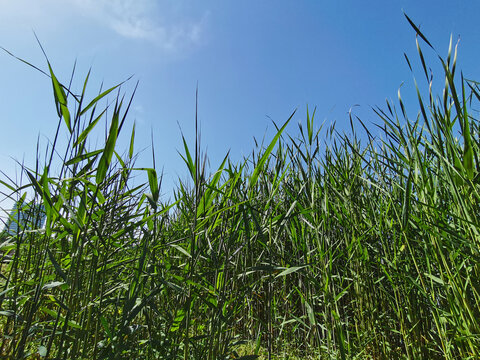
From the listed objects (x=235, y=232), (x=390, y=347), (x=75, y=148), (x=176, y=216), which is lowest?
(x=390, y=347)

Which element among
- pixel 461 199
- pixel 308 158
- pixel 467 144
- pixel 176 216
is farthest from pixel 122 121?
pixel 176 216

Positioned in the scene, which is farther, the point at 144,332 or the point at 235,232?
the point at 144,332

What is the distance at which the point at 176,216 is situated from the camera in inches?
120

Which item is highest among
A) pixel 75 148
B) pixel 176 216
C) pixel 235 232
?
pixel 176 216

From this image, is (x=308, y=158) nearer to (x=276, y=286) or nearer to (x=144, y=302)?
(x=144, y=302)

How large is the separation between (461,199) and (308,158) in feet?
1.91

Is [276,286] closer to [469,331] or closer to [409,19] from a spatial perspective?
[469,331]

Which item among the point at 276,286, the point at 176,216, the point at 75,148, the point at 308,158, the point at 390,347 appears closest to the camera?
the point at 75,148

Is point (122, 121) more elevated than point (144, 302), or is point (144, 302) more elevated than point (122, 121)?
point (122, 121)

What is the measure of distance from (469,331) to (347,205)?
78 cm

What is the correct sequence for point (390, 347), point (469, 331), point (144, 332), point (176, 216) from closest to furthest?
point (469, 331)
point (144, 332)
point (390, 347)
point (176, 216)

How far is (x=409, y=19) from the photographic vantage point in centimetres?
76

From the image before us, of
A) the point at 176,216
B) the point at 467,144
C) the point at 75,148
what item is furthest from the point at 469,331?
the point at 176,216

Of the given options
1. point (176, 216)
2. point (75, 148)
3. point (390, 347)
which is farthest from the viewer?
point (176, 216)
